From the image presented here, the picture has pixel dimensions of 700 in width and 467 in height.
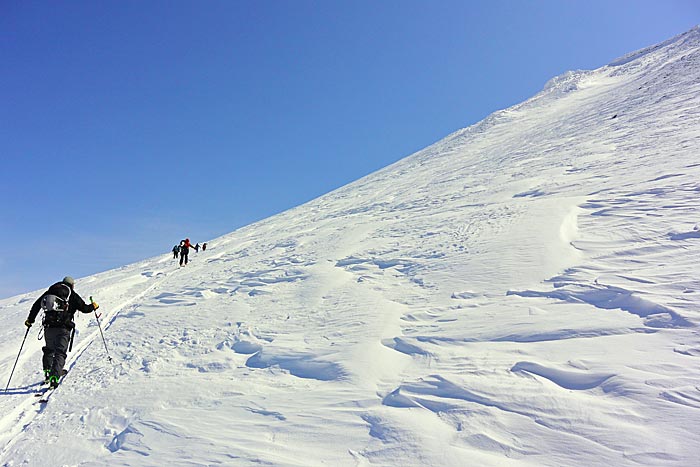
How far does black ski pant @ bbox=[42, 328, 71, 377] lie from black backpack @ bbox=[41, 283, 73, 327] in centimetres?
13

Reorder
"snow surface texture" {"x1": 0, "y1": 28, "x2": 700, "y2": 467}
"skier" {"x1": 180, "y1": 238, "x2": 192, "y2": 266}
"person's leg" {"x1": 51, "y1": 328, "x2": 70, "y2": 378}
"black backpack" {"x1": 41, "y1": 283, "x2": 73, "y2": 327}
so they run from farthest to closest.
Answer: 1. "skier" {"x1": 180, "y1": 238, "x2": 192, "y2": 266}
2. "black backpack" {"x1": 41, "y1": 283, "x2": 73, "y2": 327}
3. "person's leg" {"x1": 51, "y1": 328, "x2": 70, "y2": 378}
4. "snow surface texture" {"x1": 0, "y1": 28, "x2": 700, "y2": 467}

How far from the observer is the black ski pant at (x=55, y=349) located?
626cm

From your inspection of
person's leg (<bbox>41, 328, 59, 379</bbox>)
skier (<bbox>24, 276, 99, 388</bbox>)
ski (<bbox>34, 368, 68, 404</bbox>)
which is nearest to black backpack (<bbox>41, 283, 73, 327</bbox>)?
skier (<bbox>24, 276, 99, 388</bbox>)

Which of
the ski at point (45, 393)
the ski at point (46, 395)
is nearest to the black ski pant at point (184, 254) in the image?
the ski at point (45, 393)

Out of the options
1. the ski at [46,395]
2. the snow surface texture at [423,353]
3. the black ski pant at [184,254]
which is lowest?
the ski at [46,395]

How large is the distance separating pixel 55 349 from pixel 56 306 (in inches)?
28.1

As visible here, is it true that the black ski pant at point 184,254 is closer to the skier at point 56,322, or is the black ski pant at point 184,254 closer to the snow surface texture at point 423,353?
the snow surface texture at point 423,353

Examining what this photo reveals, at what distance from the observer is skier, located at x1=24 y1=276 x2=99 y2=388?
20.6 ft

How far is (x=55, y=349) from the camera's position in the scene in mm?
6445

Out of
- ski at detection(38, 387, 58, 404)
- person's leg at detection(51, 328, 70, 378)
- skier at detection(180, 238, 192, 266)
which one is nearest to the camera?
ski at detection(38, 387, 58, 404)

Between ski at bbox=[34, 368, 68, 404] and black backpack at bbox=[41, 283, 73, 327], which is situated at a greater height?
black backpack at bbox=[41, 283, 73, 327]

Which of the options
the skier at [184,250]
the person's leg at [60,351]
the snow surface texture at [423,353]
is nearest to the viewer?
the snow surface texture at [423,353]

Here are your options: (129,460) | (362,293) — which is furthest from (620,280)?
(129,460)

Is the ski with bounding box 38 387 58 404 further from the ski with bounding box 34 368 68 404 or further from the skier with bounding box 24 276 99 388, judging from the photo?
the skier with bounding box 24 276 99 388
